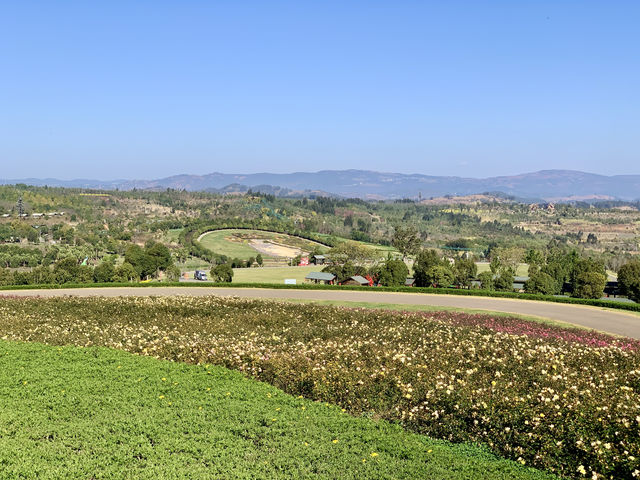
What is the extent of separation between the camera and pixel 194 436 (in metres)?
10.1

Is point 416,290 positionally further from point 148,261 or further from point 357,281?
point 148,261

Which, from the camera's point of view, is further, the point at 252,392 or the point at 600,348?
the point at 600,348

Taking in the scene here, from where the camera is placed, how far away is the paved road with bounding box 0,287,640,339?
94.4ft

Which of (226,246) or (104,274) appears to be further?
(226,246)

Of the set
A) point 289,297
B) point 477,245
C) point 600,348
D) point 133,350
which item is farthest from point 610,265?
point 133,350

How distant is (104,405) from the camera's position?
1185 cm

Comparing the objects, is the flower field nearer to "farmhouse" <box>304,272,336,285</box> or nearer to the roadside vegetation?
the roadside vegetation

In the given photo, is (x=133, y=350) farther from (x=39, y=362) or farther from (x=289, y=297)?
(x=289, y=297)

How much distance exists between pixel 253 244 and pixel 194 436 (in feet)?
502

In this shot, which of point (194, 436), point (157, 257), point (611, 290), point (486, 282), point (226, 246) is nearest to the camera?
point (194, 436)

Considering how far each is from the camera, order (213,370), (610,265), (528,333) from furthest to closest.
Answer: (610,265)
(528,333)
(213,370)

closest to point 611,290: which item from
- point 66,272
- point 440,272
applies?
point 440,272

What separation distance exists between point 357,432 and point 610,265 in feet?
505

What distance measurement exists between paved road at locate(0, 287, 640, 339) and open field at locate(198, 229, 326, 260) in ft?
303
